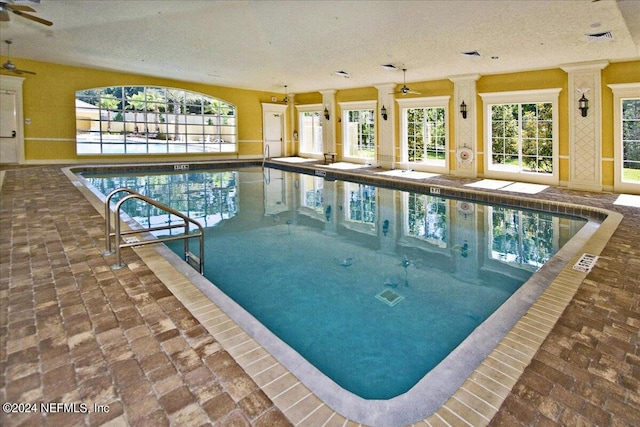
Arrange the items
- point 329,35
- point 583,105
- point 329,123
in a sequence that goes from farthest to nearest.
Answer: point 329,123 → point 583,105 → point 329,35

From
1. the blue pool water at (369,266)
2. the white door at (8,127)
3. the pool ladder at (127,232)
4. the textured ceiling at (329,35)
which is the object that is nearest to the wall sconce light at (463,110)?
the textured ceiling at (329,35)

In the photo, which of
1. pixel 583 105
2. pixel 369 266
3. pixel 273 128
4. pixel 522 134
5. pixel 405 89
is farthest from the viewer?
pixel 273 128

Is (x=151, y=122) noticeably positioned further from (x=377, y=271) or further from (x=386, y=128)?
(x=377, y=271)

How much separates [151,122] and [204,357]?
1373 centimetres

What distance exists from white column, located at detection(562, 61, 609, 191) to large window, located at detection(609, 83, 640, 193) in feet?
1.01

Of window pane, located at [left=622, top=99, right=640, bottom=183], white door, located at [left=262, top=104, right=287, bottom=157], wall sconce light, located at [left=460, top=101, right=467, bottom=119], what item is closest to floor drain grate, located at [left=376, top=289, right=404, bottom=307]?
window pane, located at [left=622, top=99, right=640, bottom=183]

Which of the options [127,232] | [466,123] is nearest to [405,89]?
[466,123]

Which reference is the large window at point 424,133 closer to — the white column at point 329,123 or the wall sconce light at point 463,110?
the wall sconce light at point 463,110

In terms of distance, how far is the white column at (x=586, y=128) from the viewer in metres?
8.52

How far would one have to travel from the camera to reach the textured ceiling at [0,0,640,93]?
5.64m

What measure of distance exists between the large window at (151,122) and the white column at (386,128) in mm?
6303

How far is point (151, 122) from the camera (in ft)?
45.7

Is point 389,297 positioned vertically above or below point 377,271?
below

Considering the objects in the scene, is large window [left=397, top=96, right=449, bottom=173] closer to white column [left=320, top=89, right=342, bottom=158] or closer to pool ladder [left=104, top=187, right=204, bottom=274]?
white column [left=320, top=89, right=342, bottom=158]
